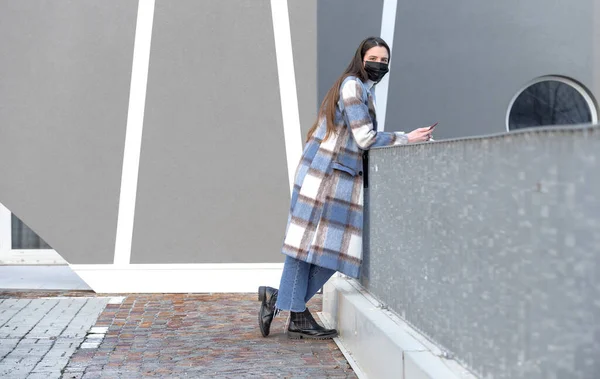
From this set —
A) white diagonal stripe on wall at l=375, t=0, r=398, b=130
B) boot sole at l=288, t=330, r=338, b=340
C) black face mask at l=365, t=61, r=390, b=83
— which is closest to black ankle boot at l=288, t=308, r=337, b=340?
boot sole at l=288, t=330, r=338, b=340

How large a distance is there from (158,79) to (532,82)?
3.90 m

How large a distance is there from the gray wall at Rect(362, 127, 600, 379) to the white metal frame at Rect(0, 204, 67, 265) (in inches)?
245

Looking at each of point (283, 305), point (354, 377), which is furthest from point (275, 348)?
point (354, 377)

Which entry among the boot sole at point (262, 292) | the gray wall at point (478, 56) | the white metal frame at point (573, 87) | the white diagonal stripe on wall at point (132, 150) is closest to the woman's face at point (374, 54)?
the boot sole at point (262, 292)

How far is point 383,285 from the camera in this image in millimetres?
4703

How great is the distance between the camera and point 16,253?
9398mm

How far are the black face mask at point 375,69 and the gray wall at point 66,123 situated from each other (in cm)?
272

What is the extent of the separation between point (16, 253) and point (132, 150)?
9.51 feet

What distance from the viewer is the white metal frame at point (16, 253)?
369 inches

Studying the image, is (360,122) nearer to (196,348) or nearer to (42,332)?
(196,348)

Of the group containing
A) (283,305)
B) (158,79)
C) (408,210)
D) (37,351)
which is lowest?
(37,351)

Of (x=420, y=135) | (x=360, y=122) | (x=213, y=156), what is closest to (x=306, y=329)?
(x=360, y=122)

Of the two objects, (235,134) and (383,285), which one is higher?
(235,134)

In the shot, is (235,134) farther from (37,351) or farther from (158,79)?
(37,351)
